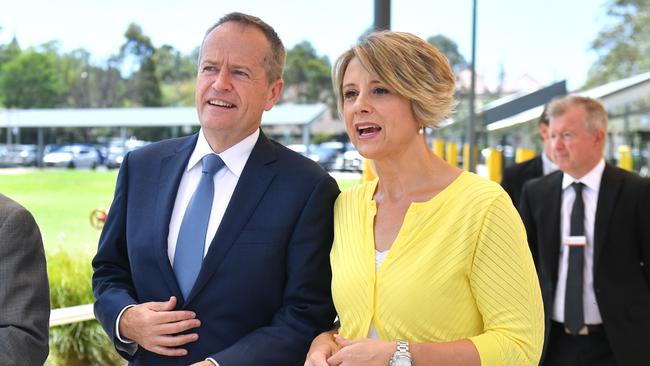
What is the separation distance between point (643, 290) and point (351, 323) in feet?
6.06

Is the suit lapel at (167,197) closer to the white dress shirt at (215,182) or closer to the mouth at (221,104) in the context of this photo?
the white dress shirt at (215,182)

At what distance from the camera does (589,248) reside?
3.34 metres

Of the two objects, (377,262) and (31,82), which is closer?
(377,262)

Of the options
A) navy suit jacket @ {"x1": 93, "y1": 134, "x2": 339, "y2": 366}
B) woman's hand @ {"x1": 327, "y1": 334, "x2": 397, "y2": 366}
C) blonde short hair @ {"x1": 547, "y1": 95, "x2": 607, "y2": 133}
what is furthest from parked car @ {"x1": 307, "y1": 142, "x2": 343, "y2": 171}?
woman's hand @ {"x1": 327, "y1": 334, "x2": 397, "y2": 366}

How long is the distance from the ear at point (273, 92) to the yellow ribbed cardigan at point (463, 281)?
25.0 inches

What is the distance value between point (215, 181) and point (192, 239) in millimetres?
198

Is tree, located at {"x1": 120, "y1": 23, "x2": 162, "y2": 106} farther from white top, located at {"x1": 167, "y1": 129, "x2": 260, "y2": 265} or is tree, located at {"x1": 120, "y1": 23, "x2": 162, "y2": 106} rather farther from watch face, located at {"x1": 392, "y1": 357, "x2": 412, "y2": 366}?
watch face, located at {"x1": 392, "y1": 357, "x2": 412, "y2": 366}

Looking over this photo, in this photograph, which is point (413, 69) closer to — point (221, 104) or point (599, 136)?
point (221, 104)

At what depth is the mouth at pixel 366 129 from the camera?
188 centimetres

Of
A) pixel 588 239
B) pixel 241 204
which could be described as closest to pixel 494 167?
pixel 588 239

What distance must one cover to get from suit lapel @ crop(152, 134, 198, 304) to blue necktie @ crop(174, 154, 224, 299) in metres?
0.03

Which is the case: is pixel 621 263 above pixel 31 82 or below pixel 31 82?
below

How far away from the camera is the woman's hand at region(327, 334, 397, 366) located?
65.8 inches

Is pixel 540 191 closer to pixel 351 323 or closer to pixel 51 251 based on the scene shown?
pixel 351 323
